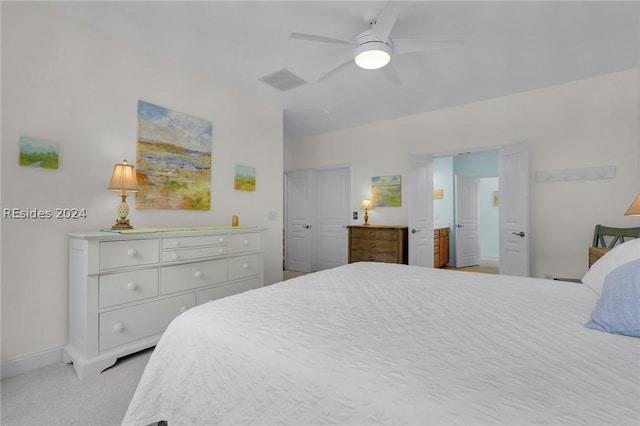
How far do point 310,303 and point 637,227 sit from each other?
12.6 ft

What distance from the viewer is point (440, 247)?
5.60 metres

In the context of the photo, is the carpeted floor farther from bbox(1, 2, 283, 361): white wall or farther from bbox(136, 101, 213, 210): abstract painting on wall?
bbox(136, 101, 213, 210): abstract painting on wall

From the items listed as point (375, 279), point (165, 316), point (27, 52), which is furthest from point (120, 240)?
point (375, 279)

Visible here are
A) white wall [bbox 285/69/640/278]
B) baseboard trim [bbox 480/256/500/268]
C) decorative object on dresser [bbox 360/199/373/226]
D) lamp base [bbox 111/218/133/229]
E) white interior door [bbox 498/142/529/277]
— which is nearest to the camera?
lamp base [bbox 111/218/133/229]

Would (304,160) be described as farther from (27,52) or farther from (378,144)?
(27,52)

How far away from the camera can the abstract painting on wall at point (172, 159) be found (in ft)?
9.07

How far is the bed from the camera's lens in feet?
2.17

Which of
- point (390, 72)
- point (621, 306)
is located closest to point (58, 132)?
point (390, 72)

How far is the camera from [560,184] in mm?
3615

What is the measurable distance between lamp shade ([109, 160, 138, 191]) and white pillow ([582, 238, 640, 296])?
3.18 m

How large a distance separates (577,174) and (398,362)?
402 cm

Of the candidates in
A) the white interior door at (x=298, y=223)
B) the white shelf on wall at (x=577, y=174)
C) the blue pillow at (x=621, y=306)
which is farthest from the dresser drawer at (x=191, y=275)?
the white shelf on wall at (x=577, y=174)

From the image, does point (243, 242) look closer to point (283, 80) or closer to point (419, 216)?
point (283, 80)

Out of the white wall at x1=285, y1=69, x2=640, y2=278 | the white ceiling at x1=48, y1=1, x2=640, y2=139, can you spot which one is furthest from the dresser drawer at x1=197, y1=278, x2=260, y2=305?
the white wall at x1=285, y1=69, x2=640, y2=278
